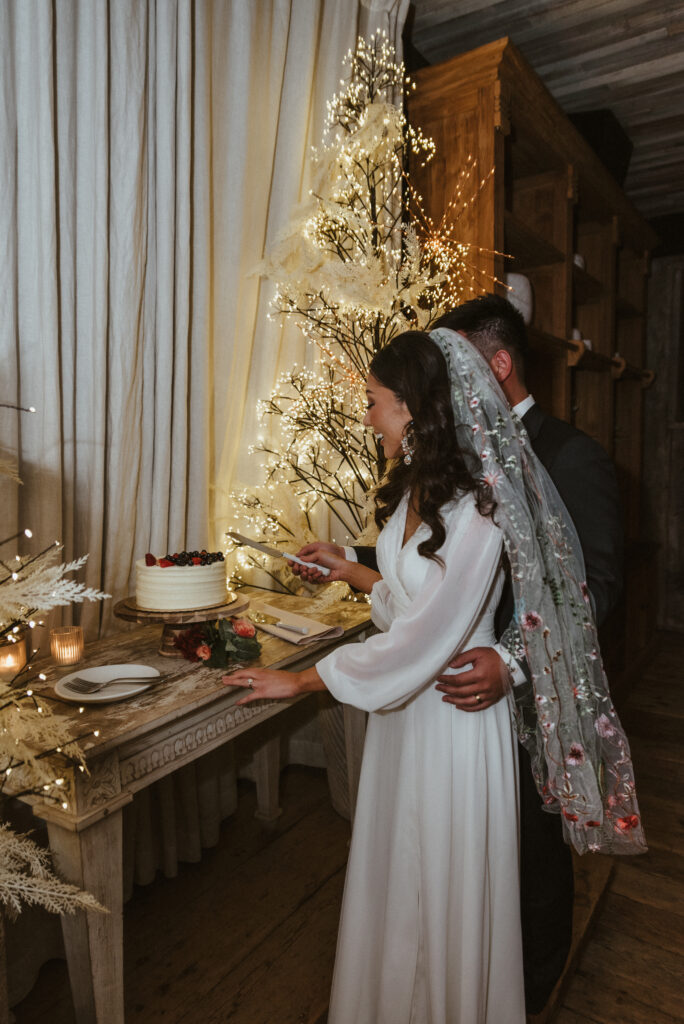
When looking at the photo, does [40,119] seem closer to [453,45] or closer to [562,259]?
[453,45]

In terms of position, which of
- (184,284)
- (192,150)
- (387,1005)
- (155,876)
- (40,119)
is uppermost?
(192,150)

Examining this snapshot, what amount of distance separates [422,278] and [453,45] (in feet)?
4.93

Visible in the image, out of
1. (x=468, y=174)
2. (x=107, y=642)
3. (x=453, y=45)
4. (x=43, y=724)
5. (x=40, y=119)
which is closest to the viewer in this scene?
(x=43, y=724)

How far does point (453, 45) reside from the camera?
112 inches

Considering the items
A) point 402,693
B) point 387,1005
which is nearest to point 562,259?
point 402,693

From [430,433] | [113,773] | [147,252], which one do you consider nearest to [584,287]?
[147,252]

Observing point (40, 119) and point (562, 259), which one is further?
point (562, 259)

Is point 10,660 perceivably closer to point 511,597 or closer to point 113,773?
point 113,773

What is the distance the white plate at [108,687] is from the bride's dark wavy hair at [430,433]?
661mm

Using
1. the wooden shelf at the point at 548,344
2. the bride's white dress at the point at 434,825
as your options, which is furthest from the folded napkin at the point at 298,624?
the wooden shelf at the point at 548,344

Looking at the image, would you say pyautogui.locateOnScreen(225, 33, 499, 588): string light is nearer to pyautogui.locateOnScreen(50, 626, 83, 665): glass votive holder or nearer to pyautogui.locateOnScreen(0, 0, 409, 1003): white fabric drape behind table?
pyautogui.locateOnScreen(0, 0, 409, 1003): white fabric drape behind table

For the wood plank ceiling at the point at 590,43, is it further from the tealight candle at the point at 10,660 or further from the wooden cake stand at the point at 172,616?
the tealight candle at the point at 10,660

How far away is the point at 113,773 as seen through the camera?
1231 millimetres

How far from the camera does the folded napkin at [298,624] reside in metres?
1.81
